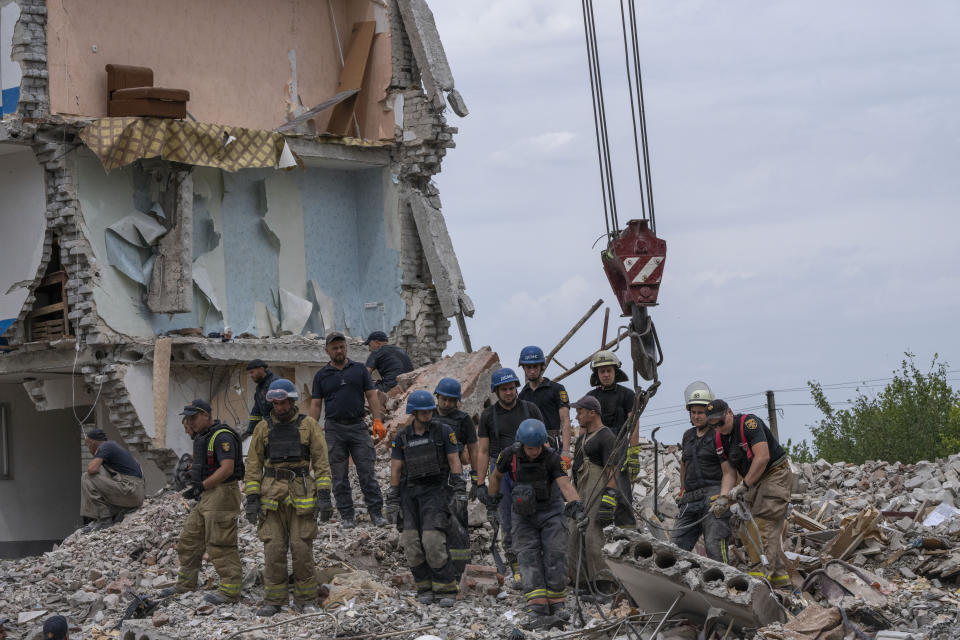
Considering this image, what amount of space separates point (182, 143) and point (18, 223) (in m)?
2.65

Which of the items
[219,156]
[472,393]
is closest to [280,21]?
[219,156]

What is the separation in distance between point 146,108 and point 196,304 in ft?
10.1

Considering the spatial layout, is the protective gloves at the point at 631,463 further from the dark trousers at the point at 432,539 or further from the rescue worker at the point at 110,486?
the rescue worker at the point at 110,486

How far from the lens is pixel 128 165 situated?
61.1ft

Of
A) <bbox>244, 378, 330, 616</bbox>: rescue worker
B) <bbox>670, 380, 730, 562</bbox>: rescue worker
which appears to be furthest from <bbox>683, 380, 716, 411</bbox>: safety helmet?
<bbox>244, 378, 330, 616</bbox>: rescue worker

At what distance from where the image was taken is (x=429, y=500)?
408 inches

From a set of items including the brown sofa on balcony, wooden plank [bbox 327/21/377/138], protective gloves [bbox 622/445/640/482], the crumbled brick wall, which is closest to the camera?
protective gloves [bbox 622/445/640/482]

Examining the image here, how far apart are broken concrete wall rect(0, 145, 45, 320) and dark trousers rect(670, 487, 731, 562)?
1137cm

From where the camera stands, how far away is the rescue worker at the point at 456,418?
1066cm

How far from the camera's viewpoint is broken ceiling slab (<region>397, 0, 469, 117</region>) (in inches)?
822

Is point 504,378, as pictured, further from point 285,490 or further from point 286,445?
point 285,490

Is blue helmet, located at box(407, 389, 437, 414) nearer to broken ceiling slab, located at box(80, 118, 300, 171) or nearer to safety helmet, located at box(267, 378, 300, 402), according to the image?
safety helmet, located at box(267, 378, 300, 402)

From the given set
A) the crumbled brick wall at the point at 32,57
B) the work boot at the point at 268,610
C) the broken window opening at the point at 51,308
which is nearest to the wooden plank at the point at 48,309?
the broken window opening at the point at 51,308

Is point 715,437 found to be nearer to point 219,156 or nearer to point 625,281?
point 625,281
